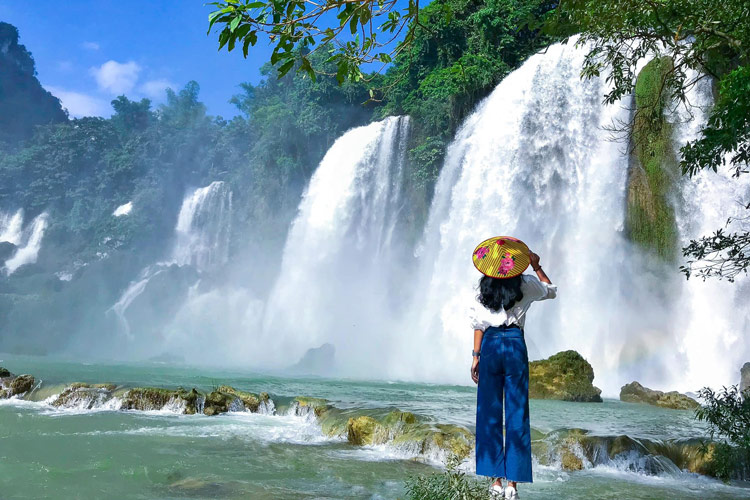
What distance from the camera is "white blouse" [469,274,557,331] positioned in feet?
11.8

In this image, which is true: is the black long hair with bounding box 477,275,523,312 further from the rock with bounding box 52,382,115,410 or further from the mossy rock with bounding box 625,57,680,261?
the mossy rock with bounding box 625,57,680,261

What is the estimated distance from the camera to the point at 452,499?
3.44 m

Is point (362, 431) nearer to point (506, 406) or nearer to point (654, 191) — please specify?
point (506, 406)

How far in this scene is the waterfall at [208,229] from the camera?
35.8 metres

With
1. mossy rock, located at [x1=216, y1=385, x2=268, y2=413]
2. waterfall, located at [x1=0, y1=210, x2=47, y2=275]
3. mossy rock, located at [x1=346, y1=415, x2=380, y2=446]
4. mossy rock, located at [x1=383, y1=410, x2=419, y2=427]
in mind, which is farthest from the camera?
waterfall, located at [x1=0, y1=210, x2=47, y2=275]

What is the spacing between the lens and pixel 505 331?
357cm

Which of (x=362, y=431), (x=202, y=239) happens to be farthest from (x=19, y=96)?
(x=362, y=431)

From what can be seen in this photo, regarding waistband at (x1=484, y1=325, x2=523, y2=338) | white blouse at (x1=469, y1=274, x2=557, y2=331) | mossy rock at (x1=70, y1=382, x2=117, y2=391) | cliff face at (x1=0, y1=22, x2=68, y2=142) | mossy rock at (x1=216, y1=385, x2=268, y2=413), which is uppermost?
cliff face at (x1=0, y1=22, x2=68, y2=142)

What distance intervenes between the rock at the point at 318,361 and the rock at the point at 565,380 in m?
10.1

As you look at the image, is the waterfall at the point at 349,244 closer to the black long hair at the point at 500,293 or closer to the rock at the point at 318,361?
the rock at the point at 318,361

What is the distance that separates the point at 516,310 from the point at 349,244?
23.2 m

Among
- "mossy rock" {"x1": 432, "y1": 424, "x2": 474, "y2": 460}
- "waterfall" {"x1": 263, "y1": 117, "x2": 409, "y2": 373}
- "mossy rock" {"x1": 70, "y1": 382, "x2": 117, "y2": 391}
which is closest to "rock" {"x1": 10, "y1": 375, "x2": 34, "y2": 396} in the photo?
"mossy rock" {"x1": 70, "y1": 382, "x2": 117, "y2": 391}

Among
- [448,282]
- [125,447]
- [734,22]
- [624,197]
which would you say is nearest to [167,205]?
[448,282]

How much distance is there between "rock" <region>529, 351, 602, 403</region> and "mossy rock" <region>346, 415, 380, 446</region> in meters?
5.73
